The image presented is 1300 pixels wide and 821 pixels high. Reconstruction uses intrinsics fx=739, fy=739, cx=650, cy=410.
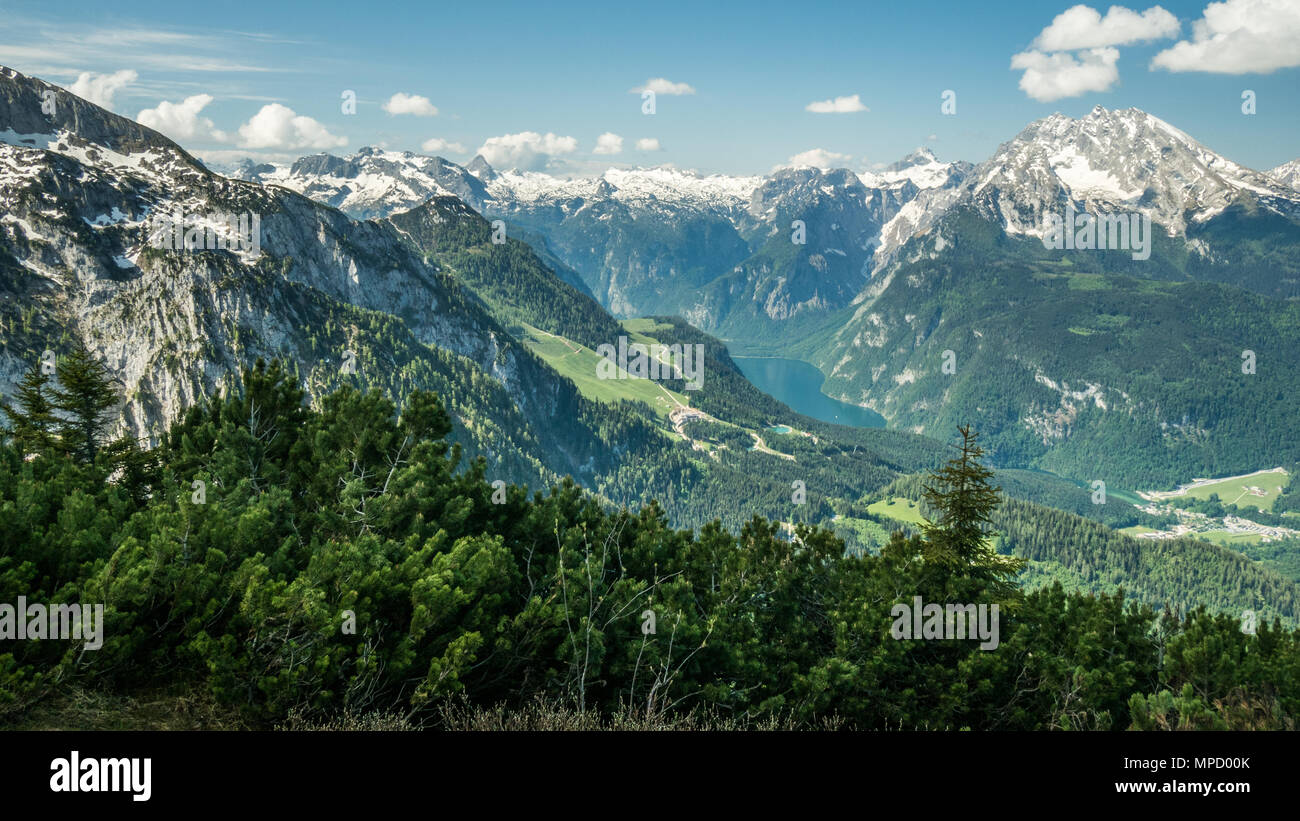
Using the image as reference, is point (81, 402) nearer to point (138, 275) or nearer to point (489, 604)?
point (489, 604)

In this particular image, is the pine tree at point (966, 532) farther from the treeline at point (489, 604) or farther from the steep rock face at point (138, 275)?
the steep rock face at point (138, 275)

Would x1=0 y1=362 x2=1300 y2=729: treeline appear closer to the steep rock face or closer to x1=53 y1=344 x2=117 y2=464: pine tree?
x1=53 y1=344 x2=117 y2=464: pine tree

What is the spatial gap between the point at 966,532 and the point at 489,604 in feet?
58.5

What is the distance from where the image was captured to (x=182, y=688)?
1457 cm

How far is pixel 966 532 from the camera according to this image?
27094 millimetres

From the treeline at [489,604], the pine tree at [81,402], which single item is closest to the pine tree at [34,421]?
the pine tree at [81,402]

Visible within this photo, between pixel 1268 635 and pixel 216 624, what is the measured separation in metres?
30.5

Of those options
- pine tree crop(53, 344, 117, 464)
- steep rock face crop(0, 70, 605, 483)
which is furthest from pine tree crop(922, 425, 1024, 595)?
steep rock face crop(0, 70, 605, 483)

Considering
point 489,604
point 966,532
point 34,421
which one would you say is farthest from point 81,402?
point 966,532

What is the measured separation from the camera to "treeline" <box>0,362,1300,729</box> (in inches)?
584

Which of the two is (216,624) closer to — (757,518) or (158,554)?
(158,554)

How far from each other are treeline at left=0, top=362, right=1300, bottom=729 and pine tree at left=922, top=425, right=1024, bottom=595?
0.08m

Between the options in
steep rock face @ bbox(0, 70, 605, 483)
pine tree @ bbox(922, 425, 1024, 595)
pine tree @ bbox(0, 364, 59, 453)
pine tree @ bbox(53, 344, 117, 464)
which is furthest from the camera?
steep rock face @ bbox(0, 70, 605, 483)
